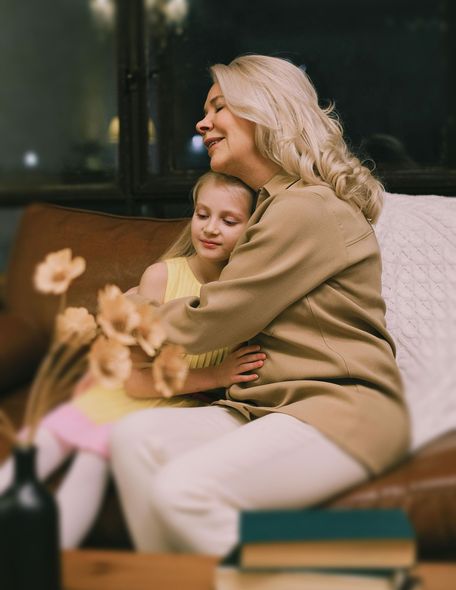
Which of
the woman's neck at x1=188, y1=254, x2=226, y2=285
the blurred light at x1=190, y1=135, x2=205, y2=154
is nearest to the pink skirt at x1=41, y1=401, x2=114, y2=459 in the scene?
the woman's neck at x1=188, y1=254, x2=226, y2=285

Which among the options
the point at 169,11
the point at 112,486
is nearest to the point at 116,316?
the point at 112,486

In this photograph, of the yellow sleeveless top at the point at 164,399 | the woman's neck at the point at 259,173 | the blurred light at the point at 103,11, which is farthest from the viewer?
the blurred light at the point at 103,11

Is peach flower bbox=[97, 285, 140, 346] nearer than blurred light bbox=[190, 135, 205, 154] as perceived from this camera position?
Yes

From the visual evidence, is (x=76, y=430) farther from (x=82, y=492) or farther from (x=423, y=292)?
(x=423, y=292)

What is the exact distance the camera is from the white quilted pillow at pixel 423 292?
2.77 feet

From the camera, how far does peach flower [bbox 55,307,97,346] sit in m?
0.65

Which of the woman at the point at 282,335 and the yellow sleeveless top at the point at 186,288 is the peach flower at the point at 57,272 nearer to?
the woman at the point at 282,335

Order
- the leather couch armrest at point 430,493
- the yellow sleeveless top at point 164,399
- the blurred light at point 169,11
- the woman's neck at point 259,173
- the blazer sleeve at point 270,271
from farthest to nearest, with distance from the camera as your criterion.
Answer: the blurred light at point 169,11, the woman's neck at point 259,173, the blazer sleeve at point 270,271, the leather couch armrest at point 430,493, the yellow sleeveless top at point 164,399

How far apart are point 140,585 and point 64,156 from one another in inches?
31.2

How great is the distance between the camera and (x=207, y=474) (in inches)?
27.0

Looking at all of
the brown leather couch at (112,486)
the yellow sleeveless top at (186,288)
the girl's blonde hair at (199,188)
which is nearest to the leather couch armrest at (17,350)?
the brown leather couch at (112,486)

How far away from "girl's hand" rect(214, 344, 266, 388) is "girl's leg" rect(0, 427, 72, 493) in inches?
12.2

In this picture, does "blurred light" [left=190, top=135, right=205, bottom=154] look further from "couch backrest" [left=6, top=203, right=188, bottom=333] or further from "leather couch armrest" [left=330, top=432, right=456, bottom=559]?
"leather couch armrest" [left=330, top=432, right=456, bottom=559]

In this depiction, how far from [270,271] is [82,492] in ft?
1.19
